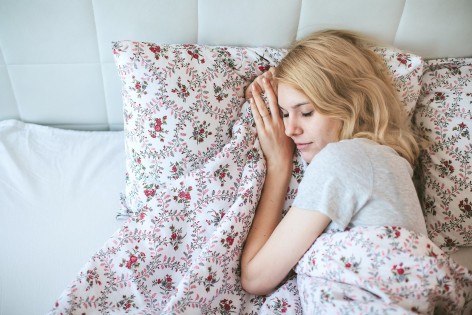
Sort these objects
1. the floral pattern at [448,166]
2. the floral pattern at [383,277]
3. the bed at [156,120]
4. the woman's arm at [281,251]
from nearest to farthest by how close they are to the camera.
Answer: the floral pattern at [383,277]
the woman's arm at [281,251]
the bed at [156,120]
the floral pattern at [448,166]

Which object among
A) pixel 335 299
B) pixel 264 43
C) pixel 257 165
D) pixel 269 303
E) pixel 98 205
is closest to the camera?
pixel 335 299

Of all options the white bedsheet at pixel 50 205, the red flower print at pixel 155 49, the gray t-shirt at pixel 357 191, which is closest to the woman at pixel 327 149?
the gray t-shirt at pixel 357 191

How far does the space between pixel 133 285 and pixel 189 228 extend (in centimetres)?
20

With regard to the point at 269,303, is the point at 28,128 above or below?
above

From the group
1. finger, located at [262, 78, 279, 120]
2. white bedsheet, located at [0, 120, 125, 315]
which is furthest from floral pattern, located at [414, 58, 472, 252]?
white bedsheet, located at [0, 120, 125, 315]

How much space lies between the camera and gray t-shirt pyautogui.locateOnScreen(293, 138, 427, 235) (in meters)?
0.82

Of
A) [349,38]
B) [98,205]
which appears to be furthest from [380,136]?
[98,205]

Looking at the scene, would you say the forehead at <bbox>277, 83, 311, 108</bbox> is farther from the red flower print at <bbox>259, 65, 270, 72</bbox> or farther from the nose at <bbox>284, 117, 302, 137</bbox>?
the red flower print at <bbox>259, 65, 270, 72</bbox>

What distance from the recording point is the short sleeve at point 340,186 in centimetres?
82

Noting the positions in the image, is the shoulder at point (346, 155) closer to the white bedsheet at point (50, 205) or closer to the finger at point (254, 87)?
the finger at point (254, 87)

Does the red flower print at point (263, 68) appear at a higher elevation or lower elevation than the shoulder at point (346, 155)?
higher

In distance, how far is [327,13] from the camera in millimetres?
1231

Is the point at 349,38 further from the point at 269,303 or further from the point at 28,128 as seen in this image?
the point at 28,128

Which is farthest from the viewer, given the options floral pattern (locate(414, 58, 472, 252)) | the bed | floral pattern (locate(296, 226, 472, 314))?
floral pattern (locate(414, 58, 472, 252))
